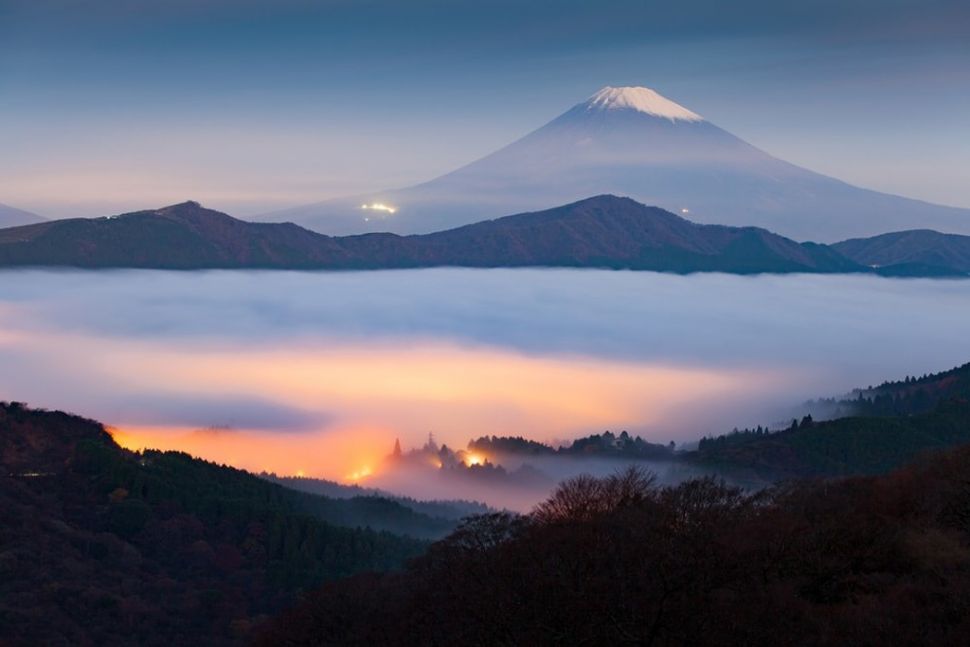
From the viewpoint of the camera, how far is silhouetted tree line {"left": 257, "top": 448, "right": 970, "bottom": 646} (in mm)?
22328

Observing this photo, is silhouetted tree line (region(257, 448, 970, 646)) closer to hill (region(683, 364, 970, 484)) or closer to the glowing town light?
hill (region(683, 364, 970, 484))

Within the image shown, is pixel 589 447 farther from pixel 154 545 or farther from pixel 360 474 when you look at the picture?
pixel 154 545

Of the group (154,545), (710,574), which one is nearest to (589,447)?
(154,545)

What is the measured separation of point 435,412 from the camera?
186750mm

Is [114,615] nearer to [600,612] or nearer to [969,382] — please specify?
[600,612]

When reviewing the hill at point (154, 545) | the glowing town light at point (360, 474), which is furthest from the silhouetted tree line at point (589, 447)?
the hill at point (154, 545)

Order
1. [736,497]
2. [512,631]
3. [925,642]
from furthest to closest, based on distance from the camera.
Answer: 1. [736,497]
2. [512,631]
3. [925,642]

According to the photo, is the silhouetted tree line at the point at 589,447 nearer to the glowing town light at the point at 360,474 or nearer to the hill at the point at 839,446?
the hill at the point at 839,446

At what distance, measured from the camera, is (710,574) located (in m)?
24.0

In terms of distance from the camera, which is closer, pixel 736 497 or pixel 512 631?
pixel 512 631

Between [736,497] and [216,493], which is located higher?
[736,497]

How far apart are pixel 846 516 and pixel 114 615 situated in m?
51.9

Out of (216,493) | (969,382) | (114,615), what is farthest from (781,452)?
(114,615)

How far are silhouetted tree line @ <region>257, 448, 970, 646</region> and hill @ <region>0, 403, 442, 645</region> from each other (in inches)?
1352
